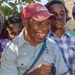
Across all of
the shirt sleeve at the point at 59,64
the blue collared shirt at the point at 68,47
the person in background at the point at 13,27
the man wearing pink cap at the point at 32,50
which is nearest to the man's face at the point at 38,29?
the man wearing pink cap at the point at 32,50

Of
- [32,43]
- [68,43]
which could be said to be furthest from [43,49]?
[68,43]

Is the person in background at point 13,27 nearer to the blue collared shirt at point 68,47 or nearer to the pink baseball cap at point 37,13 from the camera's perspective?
the blue collared shirt at point 68,47

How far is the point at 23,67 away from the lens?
2.97 m

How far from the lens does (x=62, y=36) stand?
3779mm

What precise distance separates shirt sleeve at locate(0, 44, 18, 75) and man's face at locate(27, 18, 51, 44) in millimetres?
245

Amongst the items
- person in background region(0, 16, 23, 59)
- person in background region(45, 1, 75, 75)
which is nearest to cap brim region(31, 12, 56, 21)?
person in background region(45, 1, 75, 75)

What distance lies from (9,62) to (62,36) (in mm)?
1039

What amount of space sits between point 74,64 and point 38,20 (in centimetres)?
95

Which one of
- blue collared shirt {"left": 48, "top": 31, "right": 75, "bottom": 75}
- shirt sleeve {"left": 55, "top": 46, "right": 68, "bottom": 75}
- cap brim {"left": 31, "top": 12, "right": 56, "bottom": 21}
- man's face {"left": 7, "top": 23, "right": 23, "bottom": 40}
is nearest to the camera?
cap brim {"left": 31, "top": 12, "right": 56, "bottom": 21}

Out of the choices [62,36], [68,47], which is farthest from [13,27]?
[68,47]

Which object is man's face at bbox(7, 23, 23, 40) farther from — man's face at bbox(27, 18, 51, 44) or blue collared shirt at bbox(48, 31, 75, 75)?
man's face at bbox(27, 18, 51, 44)

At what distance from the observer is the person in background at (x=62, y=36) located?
11.8ft

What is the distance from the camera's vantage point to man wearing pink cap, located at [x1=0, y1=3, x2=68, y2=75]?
2.96 meters

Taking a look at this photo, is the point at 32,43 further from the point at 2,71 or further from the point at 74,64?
the point at 74,64
